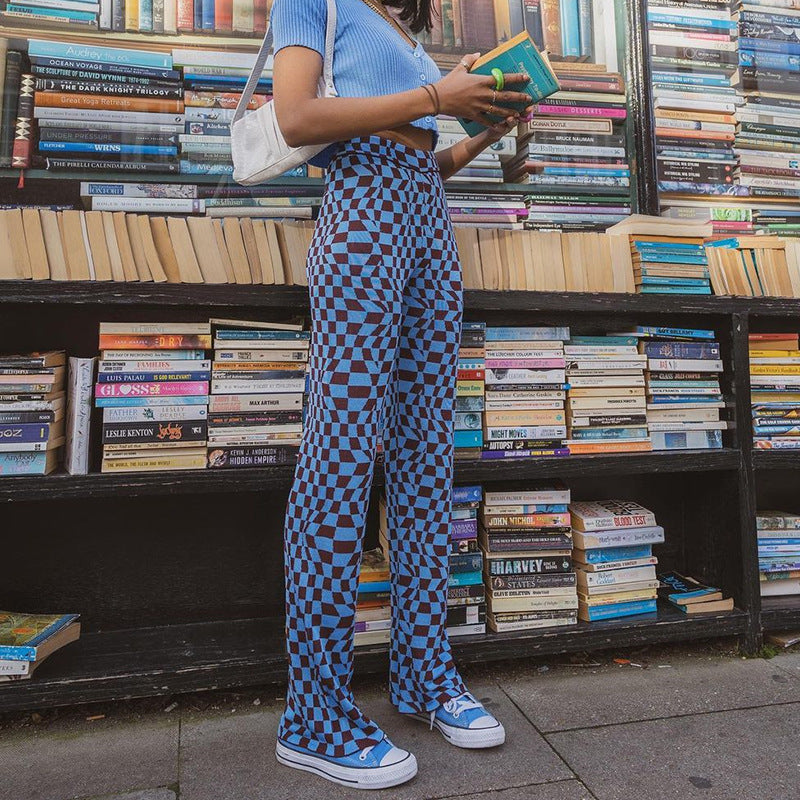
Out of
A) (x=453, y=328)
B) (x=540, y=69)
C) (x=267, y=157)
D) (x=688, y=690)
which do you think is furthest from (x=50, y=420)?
(x=688, y=690)

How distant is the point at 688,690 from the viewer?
1.57 meters

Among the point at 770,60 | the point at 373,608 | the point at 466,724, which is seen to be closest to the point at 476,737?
the point at 466,724

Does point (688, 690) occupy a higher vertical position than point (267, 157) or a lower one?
lower

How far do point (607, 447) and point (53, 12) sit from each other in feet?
7.16

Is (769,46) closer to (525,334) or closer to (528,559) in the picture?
(525,334)

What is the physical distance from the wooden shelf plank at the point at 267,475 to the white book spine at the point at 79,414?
5cm

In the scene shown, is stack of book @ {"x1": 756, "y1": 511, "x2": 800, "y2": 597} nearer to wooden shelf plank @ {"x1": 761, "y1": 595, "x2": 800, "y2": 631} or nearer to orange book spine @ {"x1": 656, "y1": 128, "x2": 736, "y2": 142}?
wooden shelf plank @ {"x1": 761, "y1": 595, "x2": 800, "y2": 631}

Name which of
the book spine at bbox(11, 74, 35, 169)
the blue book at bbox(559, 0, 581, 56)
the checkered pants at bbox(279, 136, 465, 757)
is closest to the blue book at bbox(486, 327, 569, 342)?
the checkered pants at bbox(279, 136, 465, 757)

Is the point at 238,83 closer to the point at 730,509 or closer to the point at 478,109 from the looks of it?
the point at 478,109

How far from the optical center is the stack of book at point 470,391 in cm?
169

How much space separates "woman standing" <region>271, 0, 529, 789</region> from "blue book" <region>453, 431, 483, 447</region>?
313 mm

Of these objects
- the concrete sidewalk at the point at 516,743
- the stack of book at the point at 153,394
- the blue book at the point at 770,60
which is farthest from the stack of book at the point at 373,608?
the blue book at the point at 770,60

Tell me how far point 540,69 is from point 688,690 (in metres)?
1.46

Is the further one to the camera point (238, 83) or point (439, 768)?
point (238, 83)
